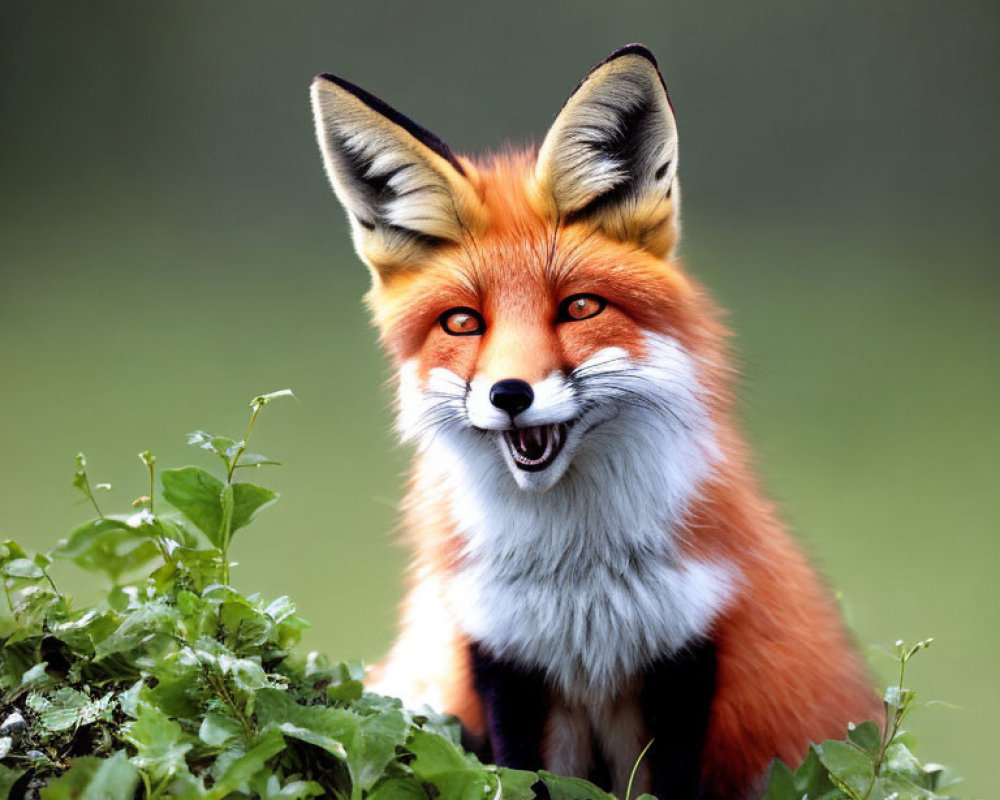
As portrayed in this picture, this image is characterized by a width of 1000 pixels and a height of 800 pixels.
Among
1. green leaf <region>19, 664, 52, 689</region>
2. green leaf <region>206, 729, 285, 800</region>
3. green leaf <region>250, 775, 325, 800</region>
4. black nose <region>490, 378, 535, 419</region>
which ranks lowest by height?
green leaf <region>250, 775, 325, 800</region>

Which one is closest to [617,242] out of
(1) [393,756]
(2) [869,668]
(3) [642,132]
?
(3) [642,132]

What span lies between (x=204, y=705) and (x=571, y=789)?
0.30 meters

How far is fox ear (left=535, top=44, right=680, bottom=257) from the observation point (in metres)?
0.93

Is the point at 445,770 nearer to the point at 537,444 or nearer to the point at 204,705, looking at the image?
the point at 204,705

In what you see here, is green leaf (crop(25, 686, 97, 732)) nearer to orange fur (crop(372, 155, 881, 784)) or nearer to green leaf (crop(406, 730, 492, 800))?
green leaf (crop(406, 730, 492, 800))

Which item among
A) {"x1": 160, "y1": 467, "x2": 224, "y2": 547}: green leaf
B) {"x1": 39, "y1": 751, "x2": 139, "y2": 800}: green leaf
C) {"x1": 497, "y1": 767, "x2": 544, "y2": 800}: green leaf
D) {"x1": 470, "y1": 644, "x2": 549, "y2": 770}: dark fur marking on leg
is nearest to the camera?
{"x1": 39, "y1": 751, "x2": 139, "y2": 800}: green leaf

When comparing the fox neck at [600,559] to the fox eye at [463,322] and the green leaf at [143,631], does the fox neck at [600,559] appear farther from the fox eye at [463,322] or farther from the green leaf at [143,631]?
the green leaf at [143,631]

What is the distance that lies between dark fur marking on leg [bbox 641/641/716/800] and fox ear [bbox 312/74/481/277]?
0.44 metres

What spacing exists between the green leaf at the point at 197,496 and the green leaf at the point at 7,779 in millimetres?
232

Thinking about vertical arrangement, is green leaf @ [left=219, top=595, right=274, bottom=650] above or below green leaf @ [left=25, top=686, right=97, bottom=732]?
above

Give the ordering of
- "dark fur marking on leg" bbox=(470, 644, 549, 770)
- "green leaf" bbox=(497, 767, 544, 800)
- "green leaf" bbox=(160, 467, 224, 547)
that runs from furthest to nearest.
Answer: "dark fur marking on leg" bbox=(470, 644, 549, 770)
"green leaf" bbox=(160, 467, 224, 547)
"green leaf" bbox=(497, 767, 544, 800)

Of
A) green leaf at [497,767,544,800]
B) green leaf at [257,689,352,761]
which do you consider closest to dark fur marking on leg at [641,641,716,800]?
green leaf at [497,767,544,800]

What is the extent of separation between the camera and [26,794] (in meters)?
0.74

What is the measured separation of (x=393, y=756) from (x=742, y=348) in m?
0.61
